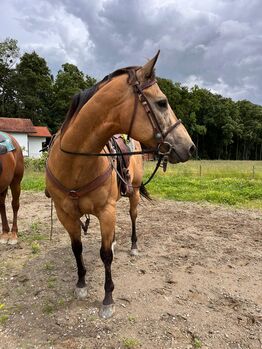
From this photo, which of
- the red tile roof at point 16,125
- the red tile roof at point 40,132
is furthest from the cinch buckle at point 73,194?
the red tile roof at point 40,132

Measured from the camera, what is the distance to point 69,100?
45719mm

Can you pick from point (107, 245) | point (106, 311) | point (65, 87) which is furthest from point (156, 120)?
point (65, 87)

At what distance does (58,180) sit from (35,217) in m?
4.48

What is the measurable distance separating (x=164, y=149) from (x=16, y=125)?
4153 cm

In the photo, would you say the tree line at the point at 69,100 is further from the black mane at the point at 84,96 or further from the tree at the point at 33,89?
the black mane at the point at 84,96

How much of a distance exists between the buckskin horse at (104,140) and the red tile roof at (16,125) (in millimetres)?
39632

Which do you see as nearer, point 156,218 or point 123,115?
point 123,115

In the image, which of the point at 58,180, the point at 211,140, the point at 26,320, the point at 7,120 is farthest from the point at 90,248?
the point at 211,140

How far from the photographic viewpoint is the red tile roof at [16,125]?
130 feet

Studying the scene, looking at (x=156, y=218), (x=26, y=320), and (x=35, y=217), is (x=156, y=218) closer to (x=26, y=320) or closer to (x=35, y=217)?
(x=35, y=217)

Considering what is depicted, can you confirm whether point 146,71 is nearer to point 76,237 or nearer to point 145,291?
point 76,237

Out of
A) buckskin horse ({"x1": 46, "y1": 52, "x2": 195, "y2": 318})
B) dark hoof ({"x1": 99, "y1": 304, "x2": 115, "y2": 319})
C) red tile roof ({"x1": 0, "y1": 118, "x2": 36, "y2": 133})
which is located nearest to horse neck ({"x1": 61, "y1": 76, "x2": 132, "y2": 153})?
buckskin horse ({"x1": 46, "y1": 52, "x2": 195, "y2": 318})

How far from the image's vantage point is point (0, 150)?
4672 millimetres

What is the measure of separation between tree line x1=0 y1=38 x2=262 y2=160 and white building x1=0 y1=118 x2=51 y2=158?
5032 mm
